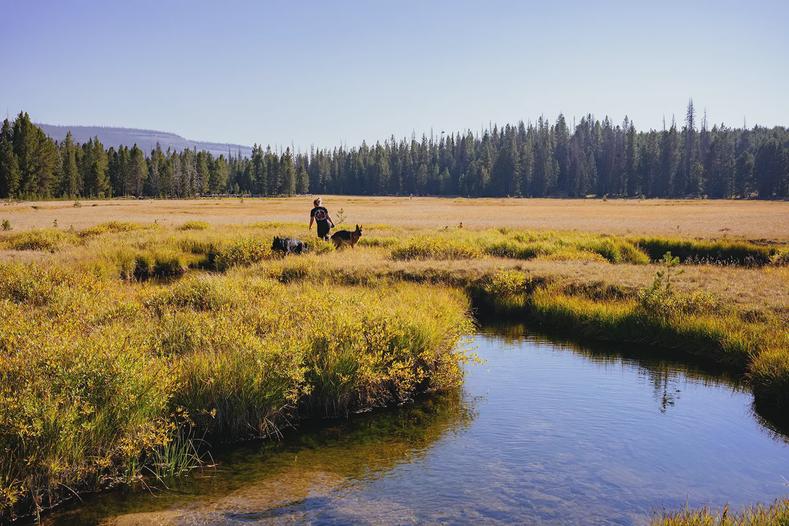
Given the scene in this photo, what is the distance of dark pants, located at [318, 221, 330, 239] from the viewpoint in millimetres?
25875

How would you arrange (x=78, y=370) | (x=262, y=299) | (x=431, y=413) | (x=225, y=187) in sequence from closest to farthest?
(x=78, y=370)
(x=431, y=413)
(x=262, y=299)
(x=225, y=187)

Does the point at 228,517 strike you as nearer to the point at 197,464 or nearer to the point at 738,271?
the point at 197,464

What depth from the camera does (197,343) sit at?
10.2 meters

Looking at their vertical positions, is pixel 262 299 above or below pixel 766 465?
above

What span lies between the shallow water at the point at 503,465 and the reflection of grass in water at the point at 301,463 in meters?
0.02

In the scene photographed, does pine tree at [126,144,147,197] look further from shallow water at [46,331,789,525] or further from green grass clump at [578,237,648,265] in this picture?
shallow water at [46,331,789,525]

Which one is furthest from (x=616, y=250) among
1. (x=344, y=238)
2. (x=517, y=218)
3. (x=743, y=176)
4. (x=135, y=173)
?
(x=743, y=176)

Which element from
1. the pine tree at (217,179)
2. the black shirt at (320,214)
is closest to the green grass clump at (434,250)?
the black shirt at (320,214)

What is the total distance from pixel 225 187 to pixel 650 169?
325ft

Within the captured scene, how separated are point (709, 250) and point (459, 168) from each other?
156505 mm

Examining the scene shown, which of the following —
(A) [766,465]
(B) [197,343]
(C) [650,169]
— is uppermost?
(C) [650,169]

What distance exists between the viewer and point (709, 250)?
27.7 metres

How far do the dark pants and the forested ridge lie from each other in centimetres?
8283

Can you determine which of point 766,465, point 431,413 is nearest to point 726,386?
point 766,465
